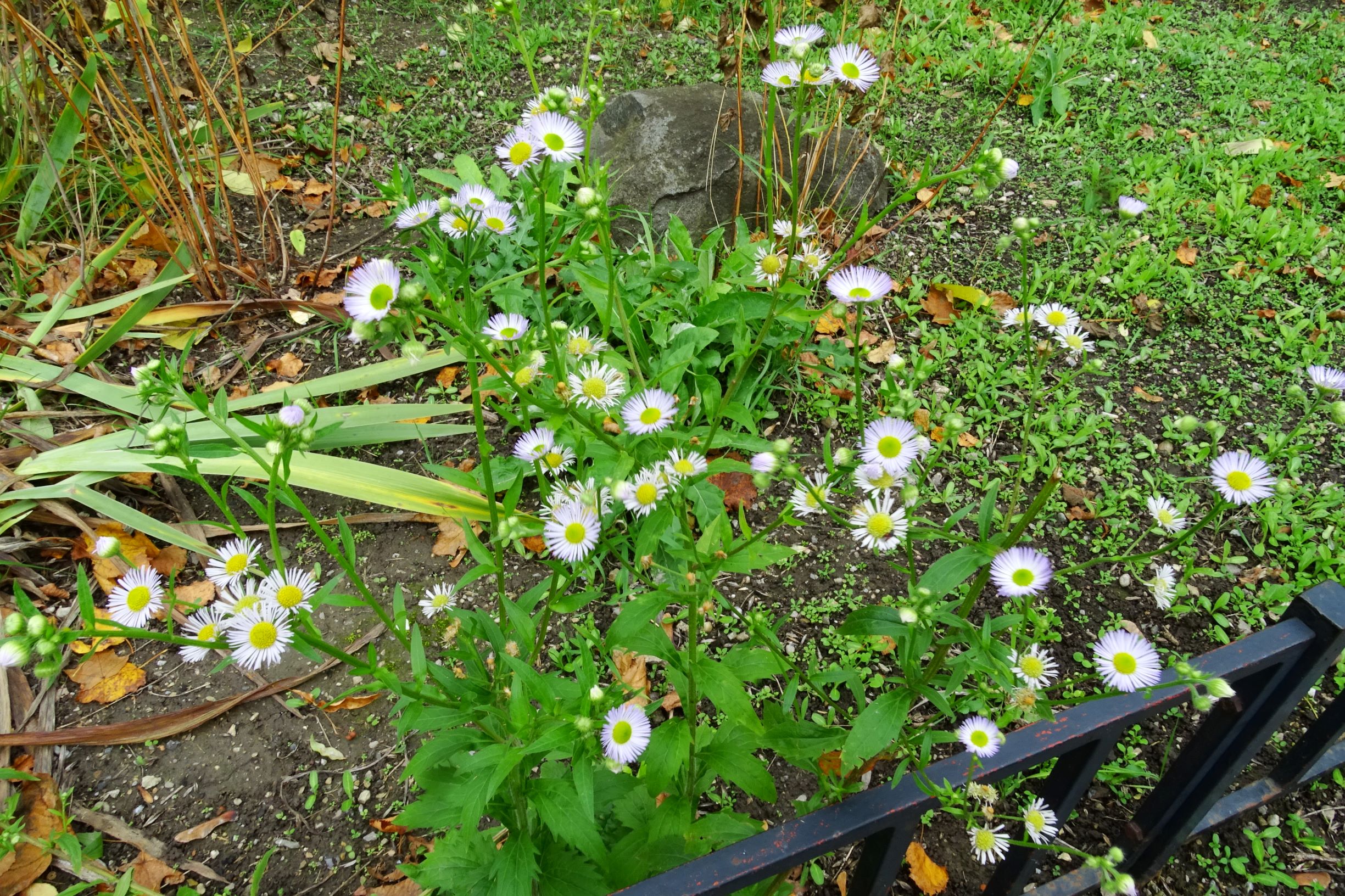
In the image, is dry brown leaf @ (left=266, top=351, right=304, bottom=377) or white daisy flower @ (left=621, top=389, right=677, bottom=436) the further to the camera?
dry brown leaf @ (left=266, top=351, right=304, bottom=377)

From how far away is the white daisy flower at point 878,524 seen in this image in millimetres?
1126

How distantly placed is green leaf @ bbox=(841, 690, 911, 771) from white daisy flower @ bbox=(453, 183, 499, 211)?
96cm

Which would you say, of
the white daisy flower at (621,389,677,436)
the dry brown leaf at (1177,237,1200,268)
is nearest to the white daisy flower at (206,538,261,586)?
the white daisy flower at (621,389,677,436)

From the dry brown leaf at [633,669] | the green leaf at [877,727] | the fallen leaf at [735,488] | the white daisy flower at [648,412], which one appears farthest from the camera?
the fallen leaf at [735,488]

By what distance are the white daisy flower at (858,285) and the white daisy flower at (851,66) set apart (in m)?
0.32

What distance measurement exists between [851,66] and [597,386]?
0.68m

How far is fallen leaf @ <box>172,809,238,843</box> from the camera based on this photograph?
1.78 meters

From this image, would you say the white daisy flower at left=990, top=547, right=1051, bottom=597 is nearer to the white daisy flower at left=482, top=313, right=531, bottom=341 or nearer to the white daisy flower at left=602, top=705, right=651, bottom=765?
the white daisy flower at left=602, top=705, right=651, bottom=765

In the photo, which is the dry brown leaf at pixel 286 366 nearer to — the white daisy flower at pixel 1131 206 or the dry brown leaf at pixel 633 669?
the dry brown leaf at pixel 633 669

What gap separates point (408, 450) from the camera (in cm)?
256

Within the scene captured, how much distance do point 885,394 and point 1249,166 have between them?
10.5ft

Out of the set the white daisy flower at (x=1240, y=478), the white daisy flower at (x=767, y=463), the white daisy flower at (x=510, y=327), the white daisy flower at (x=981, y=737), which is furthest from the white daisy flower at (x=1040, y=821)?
the white daisy flower at (x=510, y=327)

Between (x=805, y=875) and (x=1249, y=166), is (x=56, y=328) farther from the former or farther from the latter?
(x=1249, y=166)

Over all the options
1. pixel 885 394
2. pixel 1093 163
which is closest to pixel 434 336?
pixel 885 394
